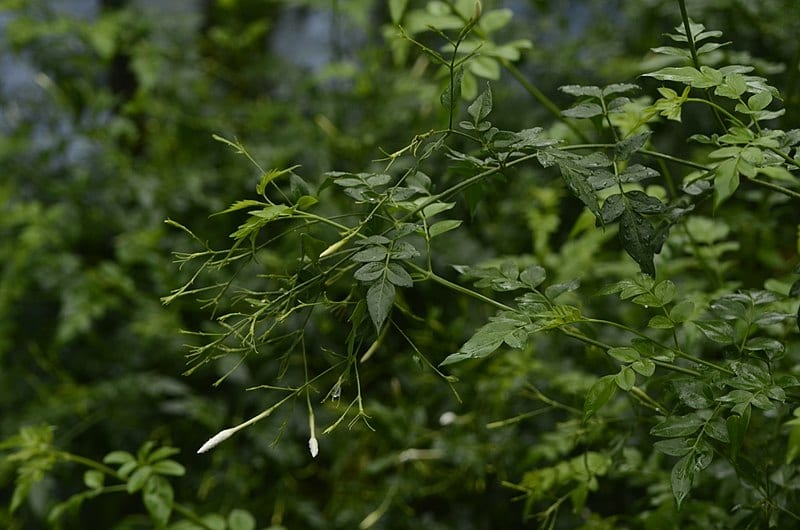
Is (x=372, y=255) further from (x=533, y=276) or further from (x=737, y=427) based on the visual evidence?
(x=737, y=427)

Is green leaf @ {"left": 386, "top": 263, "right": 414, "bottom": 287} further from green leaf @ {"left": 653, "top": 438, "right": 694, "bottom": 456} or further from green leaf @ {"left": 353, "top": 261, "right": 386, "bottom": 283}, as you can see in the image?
green leaf @ {"left": 653, "top": 438, "right": 694, "bottom": 456}

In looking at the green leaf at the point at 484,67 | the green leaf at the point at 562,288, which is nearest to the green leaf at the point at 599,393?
the green leaf at the point at 562,288

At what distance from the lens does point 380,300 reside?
0.71m

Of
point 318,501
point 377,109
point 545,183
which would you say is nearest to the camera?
point 318,501

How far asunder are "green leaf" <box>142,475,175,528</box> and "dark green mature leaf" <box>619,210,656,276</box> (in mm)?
636

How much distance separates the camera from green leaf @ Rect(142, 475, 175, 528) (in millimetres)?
1034

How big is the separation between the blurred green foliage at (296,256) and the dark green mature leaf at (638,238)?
355 millimetres

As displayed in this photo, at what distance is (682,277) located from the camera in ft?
5.06

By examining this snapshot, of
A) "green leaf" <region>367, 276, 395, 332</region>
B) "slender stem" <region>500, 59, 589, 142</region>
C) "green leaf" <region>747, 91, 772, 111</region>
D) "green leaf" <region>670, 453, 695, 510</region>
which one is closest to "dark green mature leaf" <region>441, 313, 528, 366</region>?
"green leaf" <region>367, 276, 395, 332</region>

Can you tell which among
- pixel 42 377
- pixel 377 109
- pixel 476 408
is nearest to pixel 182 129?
pixel 377 109

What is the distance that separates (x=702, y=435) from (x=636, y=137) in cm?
27

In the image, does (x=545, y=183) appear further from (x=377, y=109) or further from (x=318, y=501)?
(x=318, y=501)

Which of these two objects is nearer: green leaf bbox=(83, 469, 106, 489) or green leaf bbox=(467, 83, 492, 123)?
green leaf bbox=(467, 83, 492, 123)

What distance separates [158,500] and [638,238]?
2.15 ft
